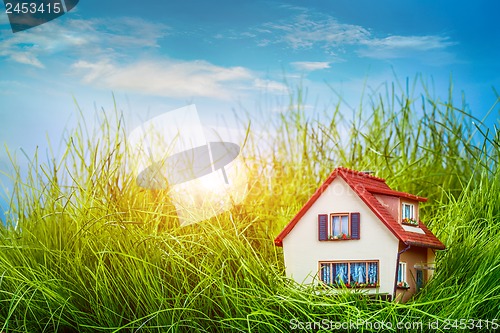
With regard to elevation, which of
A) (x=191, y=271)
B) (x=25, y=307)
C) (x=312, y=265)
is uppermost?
(x=312, y=265)

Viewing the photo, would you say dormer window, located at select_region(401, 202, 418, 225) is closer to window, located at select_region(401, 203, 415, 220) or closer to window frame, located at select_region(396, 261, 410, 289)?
window, located at select_region(401, 203, 415, 220)

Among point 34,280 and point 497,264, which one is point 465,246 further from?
point 34,280

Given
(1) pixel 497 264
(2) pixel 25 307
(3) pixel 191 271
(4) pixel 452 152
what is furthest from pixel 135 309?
(4) pixel 452 152

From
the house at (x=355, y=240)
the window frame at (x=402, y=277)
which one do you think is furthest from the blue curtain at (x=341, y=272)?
the window frame at (x=402, y=277)

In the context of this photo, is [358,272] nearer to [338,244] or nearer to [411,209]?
[338,244]

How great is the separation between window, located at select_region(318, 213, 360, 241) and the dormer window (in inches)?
6.0

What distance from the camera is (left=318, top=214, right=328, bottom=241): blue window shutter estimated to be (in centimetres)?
179

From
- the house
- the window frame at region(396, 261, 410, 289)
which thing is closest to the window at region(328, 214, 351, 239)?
the house

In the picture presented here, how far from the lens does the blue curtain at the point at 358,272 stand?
177 cm

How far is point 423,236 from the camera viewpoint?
6.08 feet

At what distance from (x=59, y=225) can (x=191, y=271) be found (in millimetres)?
600

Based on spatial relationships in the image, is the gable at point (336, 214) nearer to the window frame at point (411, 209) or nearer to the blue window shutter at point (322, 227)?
the blue window shutter at point (322, 227)

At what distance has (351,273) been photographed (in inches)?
70.2

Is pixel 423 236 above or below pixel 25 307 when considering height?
above
